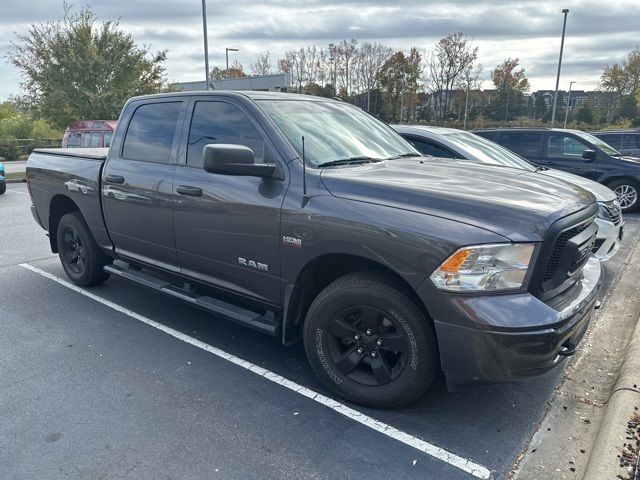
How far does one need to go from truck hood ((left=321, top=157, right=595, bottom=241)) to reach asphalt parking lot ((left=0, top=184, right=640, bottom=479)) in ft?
4.13

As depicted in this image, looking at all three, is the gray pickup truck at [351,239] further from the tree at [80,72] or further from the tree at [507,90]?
the tree at [507,90]

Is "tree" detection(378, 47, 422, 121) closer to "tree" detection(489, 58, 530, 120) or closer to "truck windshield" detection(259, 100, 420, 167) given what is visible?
"tree" detection(489, 58, 530, 120)

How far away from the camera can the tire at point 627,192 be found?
10.0 m

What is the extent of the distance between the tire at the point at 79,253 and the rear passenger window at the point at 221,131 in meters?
1.93

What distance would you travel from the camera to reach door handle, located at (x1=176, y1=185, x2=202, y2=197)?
3619mm

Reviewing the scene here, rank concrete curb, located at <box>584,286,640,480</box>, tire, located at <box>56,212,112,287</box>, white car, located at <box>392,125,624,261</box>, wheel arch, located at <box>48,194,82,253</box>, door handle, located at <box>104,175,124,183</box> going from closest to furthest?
1. concrete curb, located at <box>584,286,640,480</box>
2. door handle, located at <box>104,175,124,183</box>
3. tire, located at <box>56,212,112,287</box>
4. wheel arch, located at <box>48,194,82,253</box>
5. white car, located at <box>392,125,624,261</box>

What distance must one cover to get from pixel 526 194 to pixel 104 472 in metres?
2.74

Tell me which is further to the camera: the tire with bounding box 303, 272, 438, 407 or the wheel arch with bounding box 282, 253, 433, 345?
the wheel arch with bounding box 282, 253, 433, 345

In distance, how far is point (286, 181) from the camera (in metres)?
3.16

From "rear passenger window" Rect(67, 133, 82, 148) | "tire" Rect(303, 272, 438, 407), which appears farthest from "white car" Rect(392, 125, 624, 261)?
"rear passenger window" Rect(67, 133, 82, 148)

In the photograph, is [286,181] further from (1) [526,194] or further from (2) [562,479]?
(2) [562,479]

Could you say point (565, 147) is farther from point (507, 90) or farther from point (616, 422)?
point (507, 90)

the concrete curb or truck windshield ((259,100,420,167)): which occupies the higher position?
truck windshield ((259,100,420,167))

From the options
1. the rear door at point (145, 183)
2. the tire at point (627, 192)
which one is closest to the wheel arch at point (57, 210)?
the rear door at point (145, 183)
